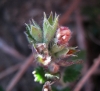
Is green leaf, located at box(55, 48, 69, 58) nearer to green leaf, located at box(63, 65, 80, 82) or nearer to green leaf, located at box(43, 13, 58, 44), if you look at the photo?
green leaf, located at box(43, 13, 58, 44)

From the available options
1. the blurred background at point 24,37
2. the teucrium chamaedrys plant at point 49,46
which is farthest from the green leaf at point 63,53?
the blurred background at point 24,37

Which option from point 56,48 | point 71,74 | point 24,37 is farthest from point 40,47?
point 24,37

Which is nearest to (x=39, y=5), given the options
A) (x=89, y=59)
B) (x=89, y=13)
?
(x=89, y=13)

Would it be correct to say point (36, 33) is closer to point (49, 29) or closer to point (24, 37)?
point (49, 29)

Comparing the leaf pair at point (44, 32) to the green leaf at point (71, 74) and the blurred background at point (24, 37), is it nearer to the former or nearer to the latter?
Answer: the green leaf at point (71, 74)

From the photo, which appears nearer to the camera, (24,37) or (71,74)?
(71,74)

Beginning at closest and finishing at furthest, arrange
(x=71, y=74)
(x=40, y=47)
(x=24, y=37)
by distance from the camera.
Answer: (x=40, y=47)
(x=71, y=74)
(x=24, y=37)

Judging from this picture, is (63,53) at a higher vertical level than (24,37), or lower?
lower
